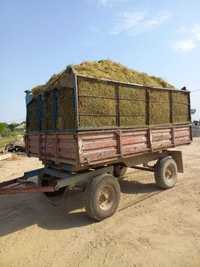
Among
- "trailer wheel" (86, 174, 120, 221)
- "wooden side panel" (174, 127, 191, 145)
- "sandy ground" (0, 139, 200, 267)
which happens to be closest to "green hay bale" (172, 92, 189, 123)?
"wooden side panel" (174, 127, 191, 145)

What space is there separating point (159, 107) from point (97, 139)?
2.41m

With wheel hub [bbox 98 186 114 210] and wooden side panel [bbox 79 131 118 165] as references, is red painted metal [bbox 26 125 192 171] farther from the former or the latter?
wheel hub [bbox 98 186 114 210]

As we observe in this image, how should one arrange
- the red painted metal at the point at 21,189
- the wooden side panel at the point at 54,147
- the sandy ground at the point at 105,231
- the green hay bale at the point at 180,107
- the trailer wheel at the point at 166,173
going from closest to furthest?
the sandy ground at the point at 105,231, the red painted metal at the point at 21,189, the wooden side panel at the point at 54,147, the trailer wheel at the point at 166,173, the green hay bale at the point at 180,107

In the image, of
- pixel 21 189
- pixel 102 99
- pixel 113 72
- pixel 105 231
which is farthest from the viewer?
pixel 113 72

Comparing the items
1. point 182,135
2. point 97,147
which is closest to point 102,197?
point 97,147

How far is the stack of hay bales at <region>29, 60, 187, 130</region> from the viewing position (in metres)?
4.83

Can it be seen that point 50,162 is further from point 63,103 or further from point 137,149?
point 137,149

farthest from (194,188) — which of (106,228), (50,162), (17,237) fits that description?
(17,237)

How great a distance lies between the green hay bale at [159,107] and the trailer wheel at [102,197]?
6.80 feet

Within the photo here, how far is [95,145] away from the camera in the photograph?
4.85 m

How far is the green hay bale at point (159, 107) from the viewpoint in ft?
20.7

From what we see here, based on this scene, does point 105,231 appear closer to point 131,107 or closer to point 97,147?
point 97,147

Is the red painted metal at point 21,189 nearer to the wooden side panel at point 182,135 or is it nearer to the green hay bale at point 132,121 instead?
the green hay bale at point 132,121

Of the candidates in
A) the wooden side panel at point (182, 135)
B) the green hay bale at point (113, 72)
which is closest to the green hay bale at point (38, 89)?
the green hay bale at point (113, 72)
